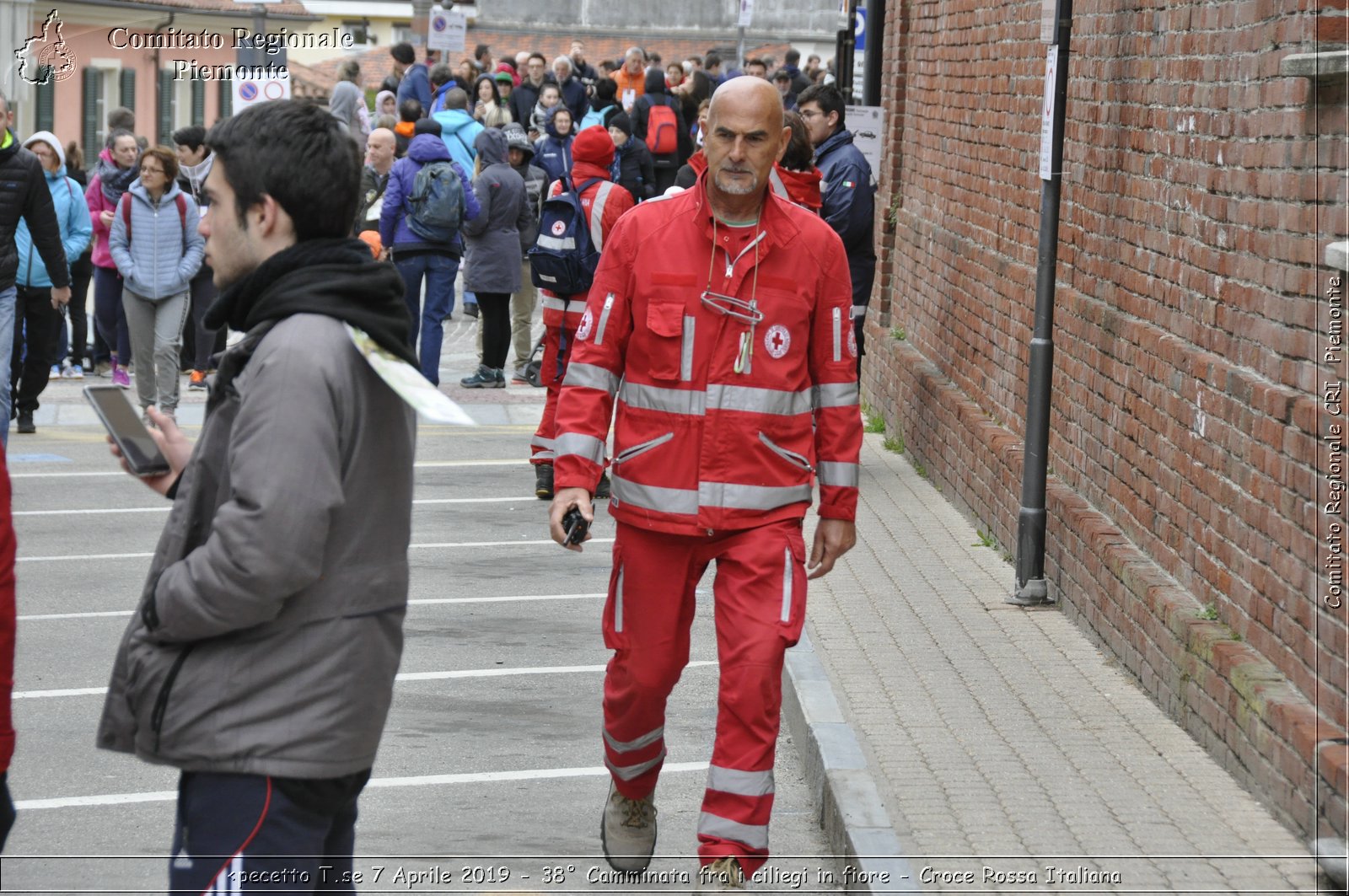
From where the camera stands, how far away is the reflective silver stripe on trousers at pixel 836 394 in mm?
5488

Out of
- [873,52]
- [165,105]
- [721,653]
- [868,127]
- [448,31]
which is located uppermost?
[448,31]

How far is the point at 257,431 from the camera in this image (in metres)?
3.46

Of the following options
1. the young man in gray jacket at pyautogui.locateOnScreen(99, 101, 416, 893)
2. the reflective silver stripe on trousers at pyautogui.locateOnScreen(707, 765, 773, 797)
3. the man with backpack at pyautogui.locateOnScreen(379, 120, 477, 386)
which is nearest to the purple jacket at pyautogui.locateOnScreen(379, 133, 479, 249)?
the man with backpack at pyautogui.locateOnScreen(379, 120, 477, 386)

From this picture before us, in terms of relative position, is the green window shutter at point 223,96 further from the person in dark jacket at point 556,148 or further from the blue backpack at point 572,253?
the blue backpack at point 572,253

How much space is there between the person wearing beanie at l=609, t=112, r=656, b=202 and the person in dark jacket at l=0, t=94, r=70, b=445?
32.8 feet

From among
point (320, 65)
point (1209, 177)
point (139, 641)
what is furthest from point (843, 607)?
point (320, 65)

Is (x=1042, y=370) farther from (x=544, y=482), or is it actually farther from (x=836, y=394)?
(x=544, y=482)

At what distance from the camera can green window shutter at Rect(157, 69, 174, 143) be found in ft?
145

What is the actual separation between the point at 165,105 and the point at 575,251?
1388 inches

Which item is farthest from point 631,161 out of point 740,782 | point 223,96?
point 223,96

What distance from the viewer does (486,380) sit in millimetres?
17328

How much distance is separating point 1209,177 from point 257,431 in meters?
4.50

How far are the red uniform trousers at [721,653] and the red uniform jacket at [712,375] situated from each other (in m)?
0.10

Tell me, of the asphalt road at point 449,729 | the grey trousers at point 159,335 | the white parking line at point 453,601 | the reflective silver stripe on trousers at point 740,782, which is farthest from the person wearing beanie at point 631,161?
the reflective silver stripe on trousers at point 740,782
